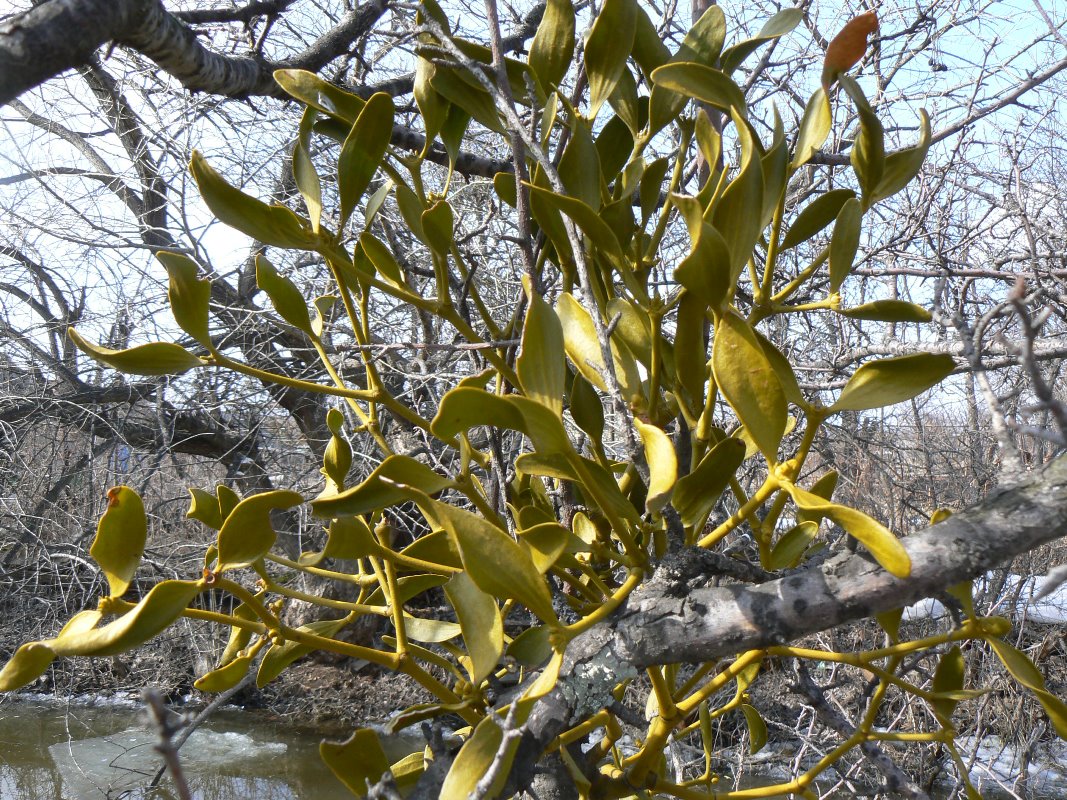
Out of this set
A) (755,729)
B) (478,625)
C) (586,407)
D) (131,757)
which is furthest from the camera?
(131,757)

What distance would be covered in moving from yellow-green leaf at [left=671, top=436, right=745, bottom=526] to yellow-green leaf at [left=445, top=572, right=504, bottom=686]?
0.36 ft

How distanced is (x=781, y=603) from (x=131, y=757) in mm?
2299

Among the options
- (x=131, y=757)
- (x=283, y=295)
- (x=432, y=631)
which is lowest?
(x=131, y=757)

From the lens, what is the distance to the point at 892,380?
1.02 ft

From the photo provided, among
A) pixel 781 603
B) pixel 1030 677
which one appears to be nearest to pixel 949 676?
pixel 1030 677

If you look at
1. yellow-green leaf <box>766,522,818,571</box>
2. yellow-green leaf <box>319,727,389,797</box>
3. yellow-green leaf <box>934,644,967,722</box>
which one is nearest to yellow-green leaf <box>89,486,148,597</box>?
yellow-green leaf <box>319,727,389,797</box>

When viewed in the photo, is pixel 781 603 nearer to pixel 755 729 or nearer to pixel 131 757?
pixel 755 729

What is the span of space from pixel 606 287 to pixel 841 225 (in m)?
0.14

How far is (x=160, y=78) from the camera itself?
2.12 metres

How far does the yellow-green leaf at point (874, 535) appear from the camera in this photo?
0.85 feet

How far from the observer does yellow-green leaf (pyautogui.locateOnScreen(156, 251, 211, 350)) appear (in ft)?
1.16

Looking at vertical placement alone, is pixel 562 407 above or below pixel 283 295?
below

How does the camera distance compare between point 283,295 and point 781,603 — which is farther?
point 283,295

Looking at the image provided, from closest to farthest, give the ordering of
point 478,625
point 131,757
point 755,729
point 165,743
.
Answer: point 165,743 → point 478,625 → point 755,729 → point 131,757
